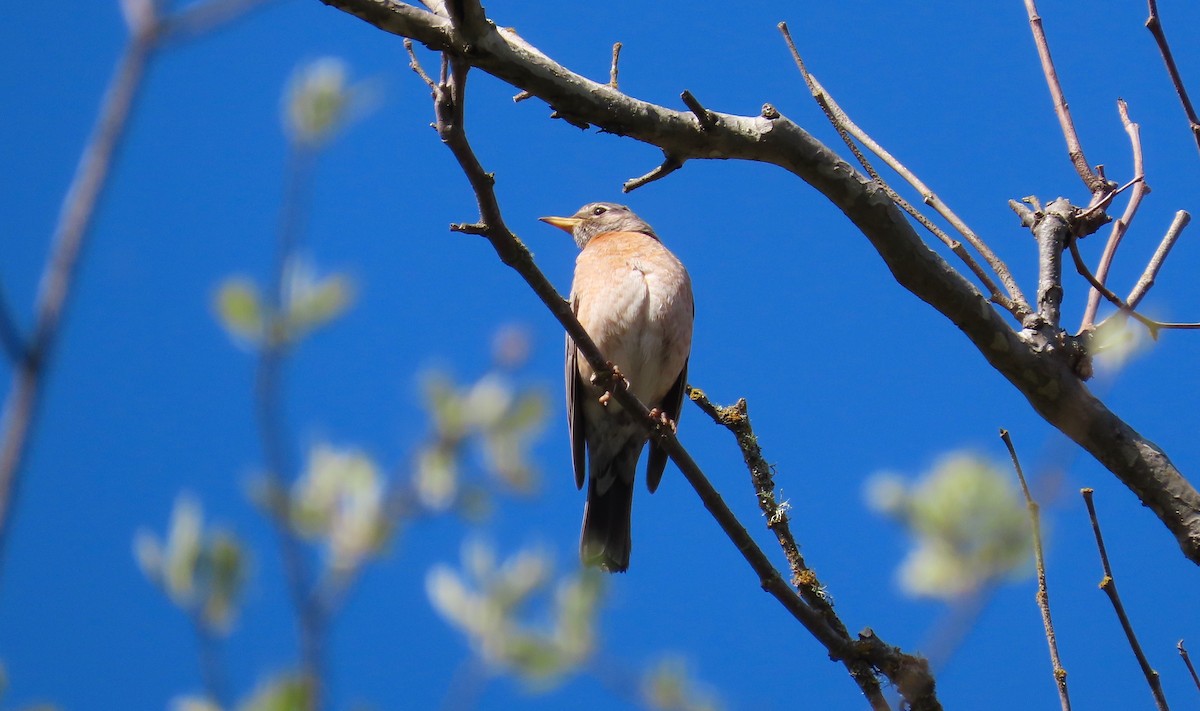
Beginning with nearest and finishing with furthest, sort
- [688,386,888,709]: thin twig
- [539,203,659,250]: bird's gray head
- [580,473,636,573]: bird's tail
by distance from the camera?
1. [688,386,888,709]: thin twig
2. [580,473,636,573]: bird's tail
3. [539,203,659,250]: bird's gray head

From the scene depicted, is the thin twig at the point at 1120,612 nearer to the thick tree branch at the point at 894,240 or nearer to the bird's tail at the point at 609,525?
the thick tree branch at the point at 894,240

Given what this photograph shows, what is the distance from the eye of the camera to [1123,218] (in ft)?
13.3

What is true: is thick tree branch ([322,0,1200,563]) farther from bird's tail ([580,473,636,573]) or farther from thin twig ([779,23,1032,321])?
bird's tail ([580,473,636,573])

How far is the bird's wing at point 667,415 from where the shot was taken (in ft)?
22.2

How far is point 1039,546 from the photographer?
2953 millimetres

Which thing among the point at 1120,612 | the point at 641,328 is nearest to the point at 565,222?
the point at 641,328

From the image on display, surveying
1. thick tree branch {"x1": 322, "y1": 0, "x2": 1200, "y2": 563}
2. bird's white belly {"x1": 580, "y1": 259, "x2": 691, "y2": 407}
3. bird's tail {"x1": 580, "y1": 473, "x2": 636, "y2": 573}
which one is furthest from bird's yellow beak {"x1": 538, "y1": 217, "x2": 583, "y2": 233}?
thick tree branch {"x1": 322, "y1": 0, "x2": 1200, "y2": 563}

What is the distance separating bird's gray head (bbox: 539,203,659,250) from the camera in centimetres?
865

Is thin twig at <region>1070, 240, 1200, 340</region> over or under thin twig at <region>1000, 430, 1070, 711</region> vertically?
over

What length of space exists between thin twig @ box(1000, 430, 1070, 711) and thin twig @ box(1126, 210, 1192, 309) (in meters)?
0.87

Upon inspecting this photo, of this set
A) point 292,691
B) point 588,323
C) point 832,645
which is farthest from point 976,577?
point 588,323

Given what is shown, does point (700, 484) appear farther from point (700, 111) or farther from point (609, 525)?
point (609, 525)

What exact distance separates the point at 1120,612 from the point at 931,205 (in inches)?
65.9

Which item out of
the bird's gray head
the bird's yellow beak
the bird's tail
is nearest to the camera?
the bird's tail
